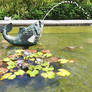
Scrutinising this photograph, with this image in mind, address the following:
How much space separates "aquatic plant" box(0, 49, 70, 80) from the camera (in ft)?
10.4

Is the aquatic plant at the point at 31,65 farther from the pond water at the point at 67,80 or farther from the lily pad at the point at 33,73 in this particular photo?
the pond water at the point at 67,80

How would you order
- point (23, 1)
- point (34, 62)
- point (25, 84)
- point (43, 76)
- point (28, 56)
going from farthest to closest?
1. point (23, 1)
2. point (28, 56)
3. point (34, 62)
4. point (43, 76)
5. point (25, 84)

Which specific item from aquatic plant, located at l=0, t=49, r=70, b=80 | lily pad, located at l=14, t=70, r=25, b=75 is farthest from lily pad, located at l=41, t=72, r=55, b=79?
lily pad, located at l=14, t=70, r=25, b=75

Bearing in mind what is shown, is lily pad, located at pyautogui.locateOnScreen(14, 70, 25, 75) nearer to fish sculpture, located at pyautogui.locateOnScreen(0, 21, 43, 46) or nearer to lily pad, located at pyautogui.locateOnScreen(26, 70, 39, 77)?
lily pad, located at pyautogui.locateOnScreen(26, 70, 39, 77)

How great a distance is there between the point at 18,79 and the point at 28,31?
186cm

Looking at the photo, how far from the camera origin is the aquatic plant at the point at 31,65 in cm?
318

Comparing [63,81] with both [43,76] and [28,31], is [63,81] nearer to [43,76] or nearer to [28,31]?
[43,76]

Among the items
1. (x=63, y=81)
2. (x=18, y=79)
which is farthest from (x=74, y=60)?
(x=18, y=79)

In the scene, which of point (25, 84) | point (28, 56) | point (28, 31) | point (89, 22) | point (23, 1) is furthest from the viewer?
point (23, 1)

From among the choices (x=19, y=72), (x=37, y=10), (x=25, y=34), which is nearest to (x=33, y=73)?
(x=19, y=72)

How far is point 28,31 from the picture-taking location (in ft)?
15.3

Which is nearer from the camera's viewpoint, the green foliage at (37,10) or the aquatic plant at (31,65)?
the aquatic plant at (31,65)

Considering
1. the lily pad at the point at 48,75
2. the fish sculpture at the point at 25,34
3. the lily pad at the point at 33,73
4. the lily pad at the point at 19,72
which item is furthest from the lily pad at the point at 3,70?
the fish sculpture at the point at 25,34

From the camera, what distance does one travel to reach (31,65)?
3529 millimetres
